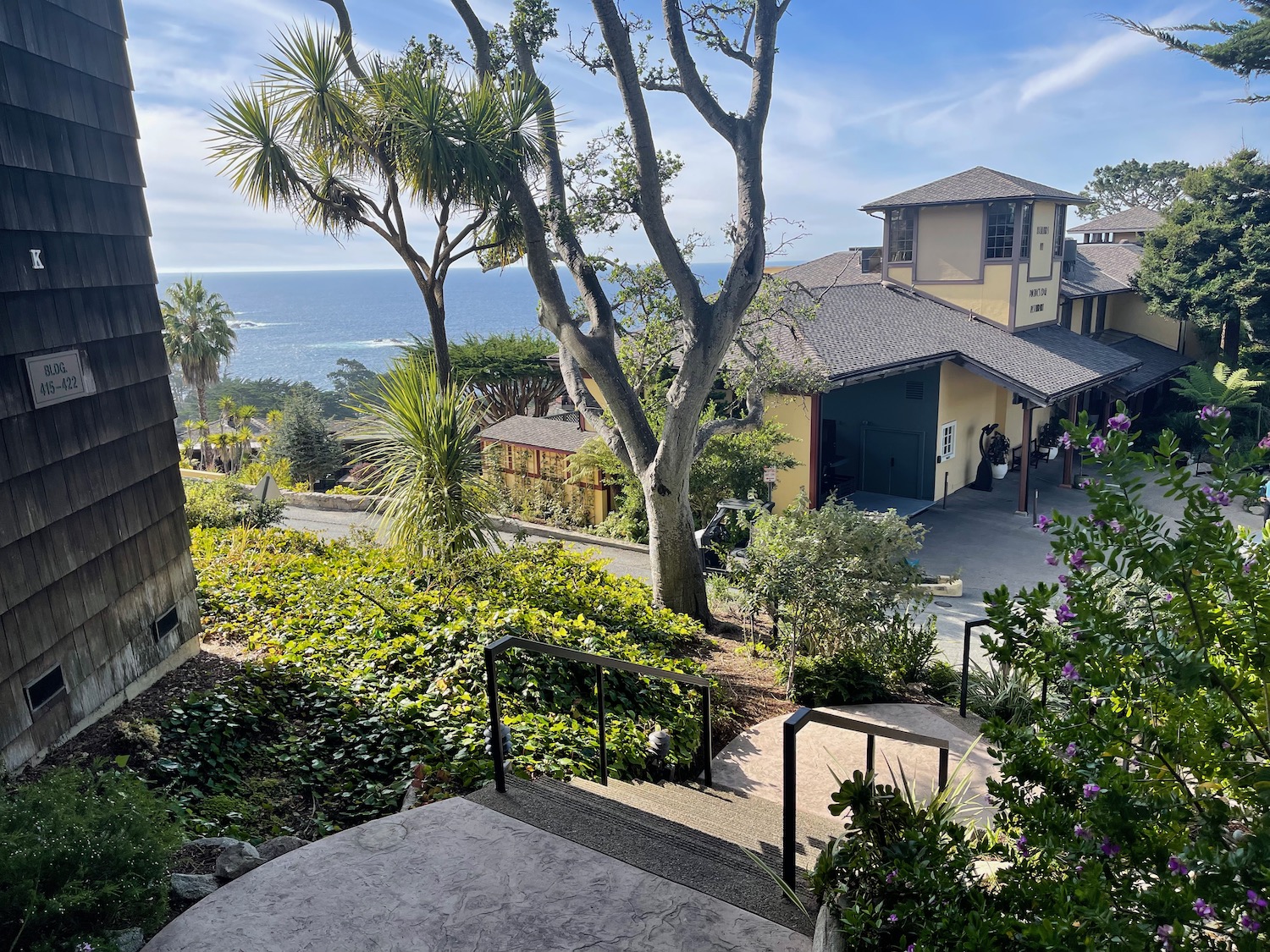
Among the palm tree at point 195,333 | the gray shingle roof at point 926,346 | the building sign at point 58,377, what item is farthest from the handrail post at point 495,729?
the palm tree at point 195,333

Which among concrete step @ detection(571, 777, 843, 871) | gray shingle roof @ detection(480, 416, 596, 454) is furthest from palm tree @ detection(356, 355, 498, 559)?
gray shingle roof @ detection(480, 416, 596, 454)

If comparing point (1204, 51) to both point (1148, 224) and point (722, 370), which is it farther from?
point (1148, 224)

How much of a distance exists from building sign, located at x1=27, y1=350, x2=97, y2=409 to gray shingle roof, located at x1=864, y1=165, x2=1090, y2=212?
19.5m

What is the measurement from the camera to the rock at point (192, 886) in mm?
3273

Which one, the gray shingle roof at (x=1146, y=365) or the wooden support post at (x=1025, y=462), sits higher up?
the gray shingle roof at (x=1146, y=365)

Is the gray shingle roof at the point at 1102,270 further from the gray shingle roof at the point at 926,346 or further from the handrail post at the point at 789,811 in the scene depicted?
the handrail post at the point at 789,811

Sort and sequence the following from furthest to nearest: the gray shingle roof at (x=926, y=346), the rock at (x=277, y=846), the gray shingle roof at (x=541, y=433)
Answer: the gray shingle roof at (x=541, y=433)
the gray shingle roof at (x=926, y=346)
the rock at (x=277, y=846)

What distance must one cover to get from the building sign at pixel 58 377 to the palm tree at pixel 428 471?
11.2 feet

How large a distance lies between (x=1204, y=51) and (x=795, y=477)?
1388 cm

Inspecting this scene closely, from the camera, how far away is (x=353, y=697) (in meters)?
5.50

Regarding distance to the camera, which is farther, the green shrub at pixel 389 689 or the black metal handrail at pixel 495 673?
the green shrub at pixel 389 689

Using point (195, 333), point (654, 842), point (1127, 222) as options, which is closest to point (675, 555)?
point (654, 842)

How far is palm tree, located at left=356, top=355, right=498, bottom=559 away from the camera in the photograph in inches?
332

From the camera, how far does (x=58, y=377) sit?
4918mm
